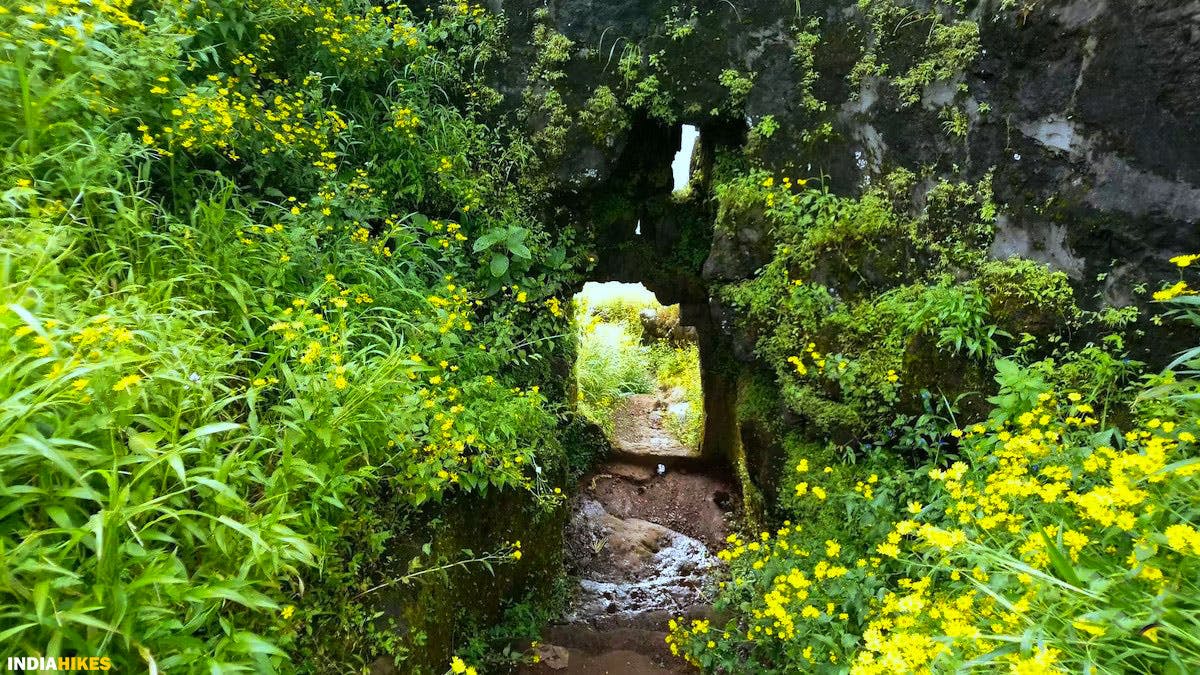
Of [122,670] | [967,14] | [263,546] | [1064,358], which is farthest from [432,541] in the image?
[967,14]

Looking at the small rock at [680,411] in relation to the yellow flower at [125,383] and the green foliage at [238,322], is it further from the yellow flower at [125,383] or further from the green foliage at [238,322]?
the yellow flower at [125,383]

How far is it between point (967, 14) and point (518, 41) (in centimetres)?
361

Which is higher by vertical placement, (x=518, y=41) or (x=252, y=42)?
(x=518, y=41)

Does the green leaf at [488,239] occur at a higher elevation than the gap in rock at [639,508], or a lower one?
higher

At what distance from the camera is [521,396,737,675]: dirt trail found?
477cm

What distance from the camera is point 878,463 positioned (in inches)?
147

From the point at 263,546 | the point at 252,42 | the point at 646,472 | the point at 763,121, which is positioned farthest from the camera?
the point at 646,472

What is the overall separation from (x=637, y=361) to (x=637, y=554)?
5.43m

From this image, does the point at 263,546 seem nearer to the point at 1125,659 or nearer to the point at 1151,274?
the point at 1125,659

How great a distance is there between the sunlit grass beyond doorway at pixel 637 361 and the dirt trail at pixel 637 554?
0.52 m

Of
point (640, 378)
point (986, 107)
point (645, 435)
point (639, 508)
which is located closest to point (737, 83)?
point (986, 107)

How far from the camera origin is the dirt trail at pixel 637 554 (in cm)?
477

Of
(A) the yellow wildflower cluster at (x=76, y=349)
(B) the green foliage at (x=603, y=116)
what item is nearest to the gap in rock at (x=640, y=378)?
(B) the green foliage at (x=603, y=116)

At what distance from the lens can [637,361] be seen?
1148 cm
